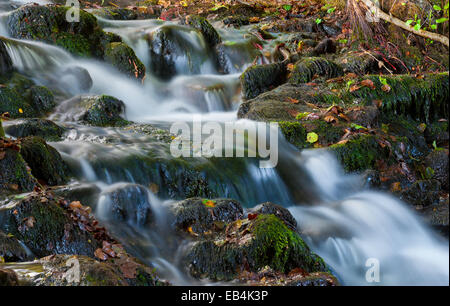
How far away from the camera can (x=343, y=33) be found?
11.2 m

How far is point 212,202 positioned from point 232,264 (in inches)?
36.4

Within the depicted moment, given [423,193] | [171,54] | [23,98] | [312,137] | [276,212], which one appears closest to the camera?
[276,212]

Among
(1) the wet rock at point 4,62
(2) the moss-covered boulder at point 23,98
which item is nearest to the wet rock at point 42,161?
(2) the moss-covered boulder at point 23,98

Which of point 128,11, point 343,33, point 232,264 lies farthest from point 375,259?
point 128,11

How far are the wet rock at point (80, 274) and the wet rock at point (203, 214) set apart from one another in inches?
51.3

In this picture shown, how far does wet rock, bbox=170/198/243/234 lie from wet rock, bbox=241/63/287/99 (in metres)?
4.62

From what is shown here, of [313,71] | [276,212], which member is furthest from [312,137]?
[313,71]

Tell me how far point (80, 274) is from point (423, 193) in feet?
14.1

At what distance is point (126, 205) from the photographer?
4.29 m

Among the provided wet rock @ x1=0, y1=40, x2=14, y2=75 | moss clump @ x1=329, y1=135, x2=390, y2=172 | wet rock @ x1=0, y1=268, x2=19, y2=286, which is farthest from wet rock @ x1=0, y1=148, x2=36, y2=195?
moss clump @ x1=329, y1=135, x2=390, y2=172

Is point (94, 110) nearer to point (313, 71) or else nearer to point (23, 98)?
point (23, 98)

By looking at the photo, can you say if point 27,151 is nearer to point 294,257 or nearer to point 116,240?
point 116,240

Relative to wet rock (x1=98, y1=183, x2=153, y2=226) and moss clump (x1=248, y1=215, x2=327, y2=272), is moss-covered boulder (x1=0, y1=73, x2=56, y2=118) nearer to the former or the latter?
wet rock (x1=98, y1=183, x2=153, y2=226)

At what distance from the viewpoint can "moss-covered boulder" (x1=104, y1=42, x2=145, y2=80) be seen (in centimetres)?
891
